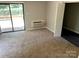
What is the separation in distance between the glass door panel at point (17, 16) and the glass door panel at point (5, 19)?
283mm

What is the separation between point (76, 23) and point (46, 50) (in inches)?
110

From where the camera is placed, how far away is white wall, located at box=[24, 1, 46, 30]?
5922 millimetres

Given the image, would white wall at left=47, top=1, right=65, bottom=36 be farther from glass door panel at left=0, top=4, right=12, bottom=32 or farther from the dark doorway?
glass door panel at left=0, top=4, right=12, bottom=32

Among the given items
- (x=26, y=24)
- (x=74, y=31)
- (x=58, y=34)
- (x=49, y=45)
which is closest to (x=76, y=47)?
(x=49, y=45)

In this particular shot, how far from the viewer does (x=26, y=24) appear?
6.20 metres

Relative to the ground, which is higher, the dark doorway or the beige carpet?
the dark doorway

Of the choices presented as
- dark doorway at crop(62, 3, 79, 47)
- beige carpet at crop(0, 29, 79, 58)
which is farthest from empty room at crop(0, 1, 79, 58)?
dark doorway at crop(62, 3, 79, 47)

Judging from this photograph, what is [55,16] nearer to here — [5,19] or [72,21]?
[72,21]

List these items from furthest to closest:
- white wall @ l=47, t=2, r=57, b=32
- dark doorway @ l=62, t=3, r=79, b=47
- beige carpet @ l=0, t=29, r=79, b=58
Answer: white wall @ l=47, t=2, r=57, b=32
dark doorway @ l=62, t=3, r=79, b=47
beige carpet @ l=0, t=29, r=79, b=58

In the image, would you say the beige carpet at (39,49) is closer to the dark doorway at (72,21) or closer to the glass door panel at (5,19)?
the dark doorway at (72,21)

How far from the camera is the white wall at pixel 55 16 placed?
4488 mm

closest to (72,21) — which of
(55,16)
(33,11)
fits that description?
(55,16)

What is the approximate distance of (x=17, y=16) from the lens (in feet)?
20.1

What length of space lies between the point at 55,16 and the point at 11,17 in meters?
2.65
